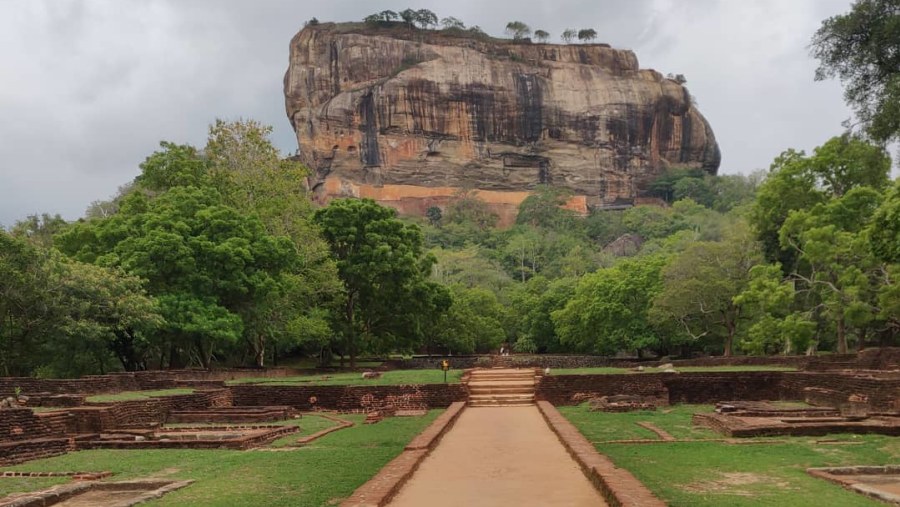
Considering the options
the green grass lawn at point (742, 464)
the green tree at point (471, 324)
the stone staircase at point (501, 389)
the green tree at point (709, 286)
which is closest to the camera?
the green grass lawn at point (742, 464)

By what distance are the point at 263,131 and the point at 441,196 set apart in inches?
2771

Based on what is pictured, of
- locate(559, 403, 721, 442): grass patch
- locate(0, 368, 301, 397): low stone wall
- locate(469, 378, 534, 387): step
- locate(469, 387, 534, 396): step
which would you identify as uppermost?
locate(0, 368, 301, 397): low stone wall

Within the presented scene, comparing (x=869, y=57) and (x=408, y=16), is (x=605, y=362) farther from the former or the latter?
(x=408, y=16)

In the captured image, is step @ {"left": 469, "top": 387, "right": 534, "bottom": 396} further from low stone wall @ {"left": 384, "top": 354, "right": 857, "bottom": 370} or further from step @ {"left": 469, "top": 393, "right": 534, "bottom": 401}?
low stone wall @ {"left": 384, "top": 354, "right": 857, "bottom": 370}

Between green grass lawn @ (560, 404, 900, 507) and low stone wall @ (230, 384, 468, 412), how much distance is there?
5869mm

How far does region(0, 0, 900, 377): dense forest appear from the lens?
19.9 meters

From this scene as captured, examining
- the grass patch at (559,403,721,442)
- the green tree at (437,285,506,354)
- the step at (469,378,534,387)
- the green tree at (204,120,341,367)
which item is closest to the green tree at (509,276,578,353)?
the green tree at (437,285,506,354)

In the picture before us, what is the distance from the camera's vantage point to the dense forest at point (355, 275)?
1994cm

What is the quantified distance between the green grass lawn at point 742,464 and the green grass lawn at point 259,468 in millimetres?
3302

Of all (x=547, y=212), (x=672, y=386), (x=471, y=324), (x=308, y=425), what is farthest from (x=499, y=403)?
(x=547, y=212)

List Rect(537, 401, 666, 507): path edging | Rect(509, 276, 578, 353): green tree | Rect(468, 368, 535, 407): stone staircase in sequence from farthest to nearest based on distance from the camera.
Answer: Rect(509, 276, 578, 353): green tree < Rect(468, 368, 535, 407): stone staircase < Rect(537, 401, 666, 507): path edging

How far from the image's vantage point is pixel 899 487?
291 inches

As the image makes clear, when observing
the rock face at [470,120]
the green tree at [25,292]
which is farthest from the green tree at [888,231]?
the rock face at [470,120]

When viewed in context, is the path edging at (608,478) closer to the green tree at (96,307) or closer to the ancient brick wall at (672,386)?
the ancient brick wall at (672,386)
